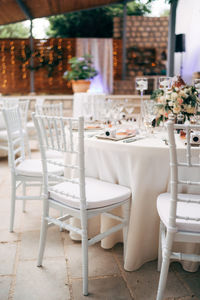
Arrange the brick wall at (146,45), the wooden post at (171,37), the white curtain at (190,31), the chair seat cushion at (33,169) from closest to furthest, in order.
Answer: the chair seat cushion at (33,169)
the wooden post at (171,37)
the white curtain at (190,31)
the brick wall at (146,45)

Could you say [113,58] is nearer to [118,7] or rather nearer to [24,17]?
[24,17]

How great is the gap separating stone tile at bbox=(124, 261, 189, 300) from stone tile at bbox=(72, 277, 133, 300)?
54mm

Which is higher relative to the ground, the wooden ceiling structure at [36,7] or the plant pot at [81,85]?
the wooden ceiling structure at [36,7]

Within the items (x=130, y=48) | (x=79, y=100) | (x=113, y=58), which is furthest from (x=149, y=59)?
(x=79, y=100)

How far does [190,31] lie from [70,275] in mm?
5808

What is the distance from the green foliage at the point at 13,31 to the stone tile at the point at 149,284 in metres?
13.7

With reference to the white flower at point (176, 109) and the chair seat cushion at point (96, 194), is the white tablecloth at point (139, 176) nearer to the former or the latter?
the chair seat cushion at point (96, 194)

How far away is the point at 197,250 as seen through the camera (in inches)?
77.3

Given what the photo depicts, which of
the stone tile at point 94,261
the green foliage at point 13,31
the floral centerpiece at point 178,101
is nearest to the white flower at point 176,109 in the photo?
the floral centerpiece at point 178,101

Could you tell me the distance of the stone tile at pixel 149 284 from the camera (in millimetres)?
1782

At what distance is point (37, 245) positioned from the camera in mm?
2316

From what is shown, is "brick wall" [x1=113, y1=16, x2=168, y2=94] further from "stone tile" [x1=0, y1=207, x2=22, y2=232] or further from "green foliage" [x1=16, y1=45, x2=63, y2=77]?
"stone tile" [x1=0, y1=207, x2=22, y2=232]

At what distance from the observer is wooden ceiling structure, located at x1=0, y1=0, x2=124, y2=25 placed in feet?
22.3

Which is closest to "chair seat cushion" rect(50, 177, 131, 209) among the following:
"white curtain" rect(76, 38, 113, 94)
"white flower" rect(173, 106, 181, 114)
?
"white flower" rect(173, 106, 181, 114)
